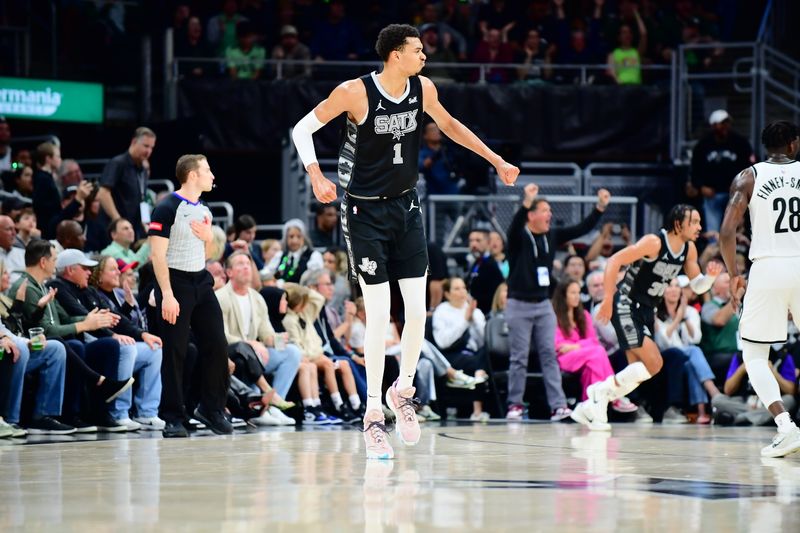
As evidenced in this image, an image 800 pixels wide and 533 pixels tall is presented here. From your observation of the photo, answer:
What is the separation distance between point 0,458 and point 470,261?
7842 millimetres

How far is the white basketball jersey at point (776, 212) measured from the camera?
728 centimetres

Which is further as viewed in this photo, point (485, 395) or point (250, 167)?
point (250, 167)

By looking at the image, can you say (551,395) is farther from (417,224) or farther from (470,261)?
(417,224)

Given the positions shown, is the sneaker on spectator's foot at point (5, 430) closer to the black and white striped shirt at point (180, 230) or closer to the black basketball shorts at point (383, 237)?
the black and white striped shirt at point (180, 230)

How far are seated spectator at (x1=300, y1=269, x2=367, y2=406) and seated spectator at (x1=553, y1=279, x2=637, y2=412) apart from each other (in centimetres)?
190

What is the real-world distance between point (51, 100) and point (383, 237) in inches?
413

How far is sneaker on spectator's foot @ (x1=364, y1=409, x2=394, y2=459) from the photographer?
6461 millimetres

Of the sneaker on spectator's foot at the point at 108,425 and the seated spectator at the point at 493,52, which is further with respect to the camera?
the seated spectator at the point at 493,52

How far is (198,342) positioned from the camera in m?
8.84

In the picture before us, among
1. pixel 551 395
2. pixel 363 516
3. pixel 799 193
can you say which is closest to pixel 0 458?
pixel 363 516

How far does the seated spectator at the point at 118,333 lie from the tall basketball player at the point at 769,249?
4.42m

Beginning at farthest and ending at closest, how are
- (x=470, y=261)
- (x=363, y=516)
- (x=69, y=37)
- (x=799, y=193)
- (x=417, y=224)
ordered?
(x=69, y=37), (x=470, y=261), (x=799, y=193), (x=417, y=224), (x=363, y=516)

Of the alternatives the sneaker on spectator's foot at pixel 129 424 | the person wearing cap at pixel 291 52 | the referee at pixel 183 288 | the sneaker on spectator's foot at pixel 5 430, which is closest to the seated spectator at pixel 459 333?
the sneaker on spectator's foot at pixel 129 424

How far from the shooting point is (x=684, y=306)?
40.0ft
